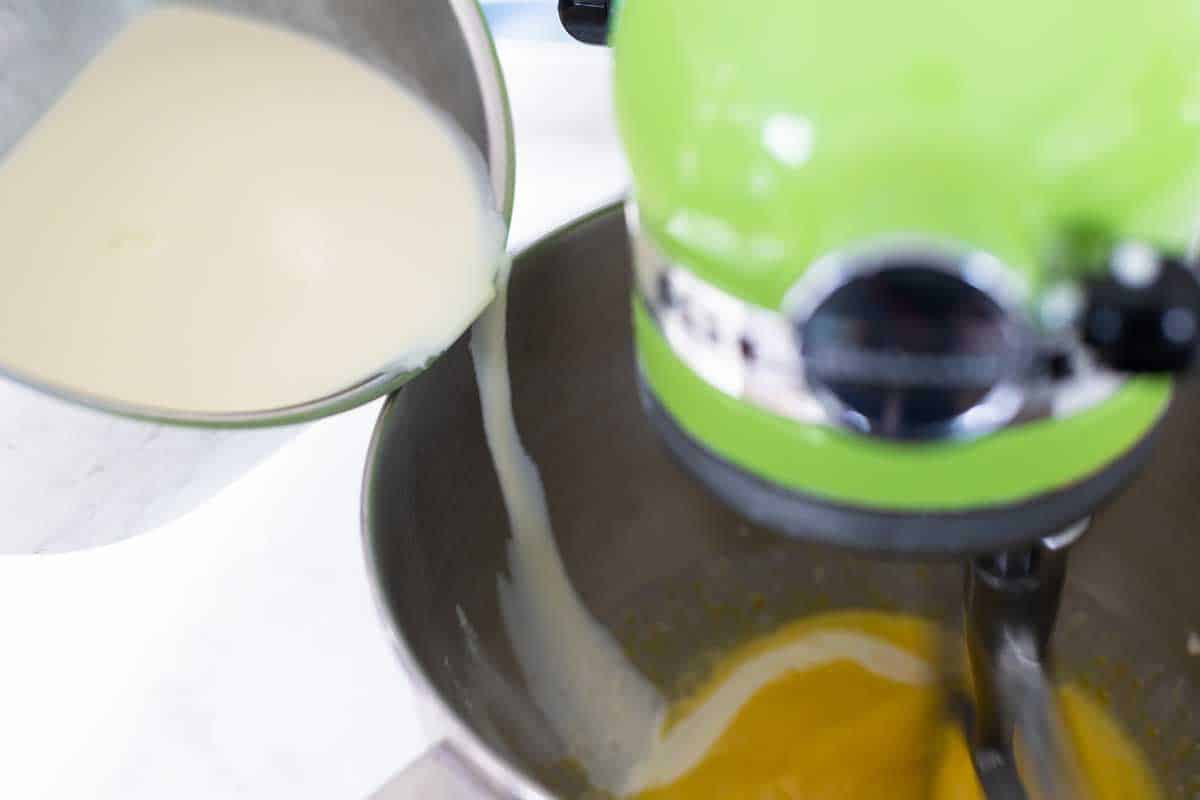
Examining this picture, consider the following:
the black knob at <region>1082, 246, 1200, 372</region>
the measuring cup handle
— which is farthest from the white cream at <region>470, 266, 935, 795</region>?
the black knob at <region>1082, 246, 1200, 372</region>

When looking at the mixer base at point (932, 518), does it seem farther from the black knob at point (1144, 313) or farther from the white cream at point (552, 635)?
the white cream at point (552, 635)

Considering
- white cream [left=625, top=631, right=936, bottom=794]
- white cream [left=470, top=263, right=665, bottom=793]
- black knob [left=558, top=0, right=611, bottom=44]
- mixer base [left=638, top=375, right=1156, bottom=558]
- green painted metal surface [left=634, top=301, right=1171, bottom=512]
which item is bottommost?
white cream [left=625, top=631, right=936, bottom=794]

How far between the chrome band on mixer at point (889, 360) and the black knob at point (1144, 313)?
0.01m

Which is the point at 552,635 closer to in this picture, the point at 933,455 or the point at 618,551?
the point at 618,551

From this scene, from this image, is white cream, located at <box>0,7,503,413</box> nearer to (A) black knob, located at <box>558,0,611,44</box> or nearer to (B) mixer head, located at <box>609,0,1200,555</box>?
(A) black knob, located at <box>558,0,611,44</box>

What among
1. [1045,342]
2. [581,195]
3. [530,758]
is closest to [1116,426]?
[1045,342]

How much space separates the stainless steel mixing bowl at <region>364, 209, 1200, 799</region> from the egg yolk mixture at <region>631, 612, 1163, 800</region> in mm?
11

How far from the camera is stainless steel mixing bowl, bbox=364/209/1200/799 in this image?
1.31ft

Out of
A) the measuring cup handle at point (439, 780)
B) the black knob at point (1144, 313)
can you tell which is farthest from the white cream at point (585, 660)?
the black knob at point (1144, 313)

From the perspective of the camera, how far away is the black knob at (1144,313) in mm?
213

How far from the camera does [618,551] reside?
0.50m

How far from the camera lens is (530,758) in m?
0.42

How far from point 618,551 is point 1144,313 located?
0.31 metres

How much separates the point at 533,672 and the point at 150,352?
0.19m
